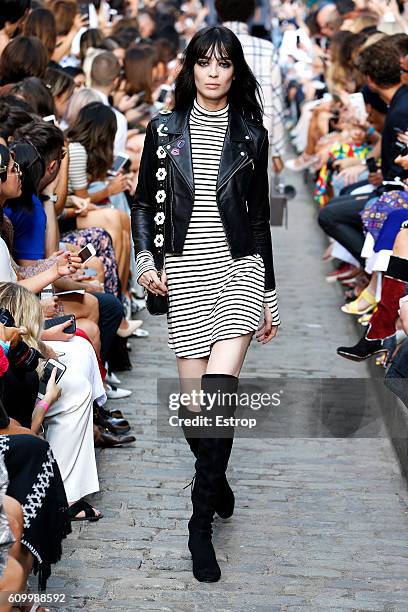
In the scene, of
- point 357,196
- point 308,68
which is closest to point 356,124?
point 357,196

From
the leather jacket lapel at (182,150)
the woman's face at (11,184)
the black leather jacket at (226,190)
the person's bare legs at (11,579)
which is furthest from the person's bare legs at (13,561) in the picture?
the woman's face at (11,184)

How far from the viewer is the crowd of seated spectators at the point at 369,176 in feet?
21.9

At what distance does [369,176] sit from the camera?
29.8ft

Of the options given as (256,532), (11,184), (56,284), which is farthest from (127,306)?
(256,532)

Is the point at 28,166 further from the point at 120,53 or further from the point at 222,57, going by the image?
the point at 120,53

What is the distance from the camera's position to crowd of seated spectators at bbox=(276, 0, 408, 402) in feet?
21.9

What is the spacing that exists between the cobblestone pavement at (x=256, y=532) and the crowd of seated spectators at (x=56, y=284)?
0.21 meters

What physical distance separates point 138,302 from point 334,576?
5030 millimetres

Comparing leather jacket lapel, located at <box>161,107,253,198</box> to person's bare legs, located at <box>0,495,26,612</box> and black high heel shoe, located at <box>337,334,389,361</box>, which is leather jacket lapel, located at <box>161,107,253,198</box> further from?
black high heel shoe, located at <box>337,334,389,361</box>

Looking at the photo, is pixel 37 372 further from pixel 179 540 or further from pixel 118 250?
pixel 118 250

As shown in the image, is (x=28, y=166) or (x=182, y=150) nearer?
(x=182, y=150)

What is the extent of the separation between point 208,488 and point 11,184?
69.5 inches

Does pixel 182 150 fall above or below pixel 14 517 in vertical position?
above

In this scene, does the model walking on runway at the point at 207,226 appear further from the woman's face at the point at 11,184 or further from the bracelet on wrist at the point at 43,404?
the woman's face at the point at 11,184
